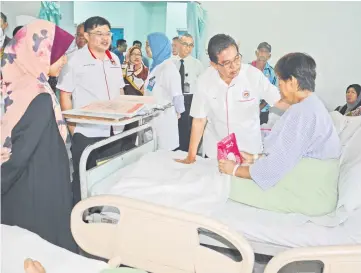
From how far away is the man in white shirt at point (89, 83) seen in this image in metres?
2.65

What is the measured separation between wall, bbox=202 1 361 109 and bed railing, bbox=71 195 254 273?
2891 mm

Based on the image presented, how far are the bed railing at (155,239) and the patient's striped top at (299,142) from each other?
601 mm

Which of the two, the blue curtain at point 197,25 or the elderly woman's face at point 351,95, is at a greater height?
the blue curtain at point 197,25

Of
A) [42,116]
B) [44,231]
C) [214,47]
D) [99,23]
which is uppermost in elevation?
[99,23]

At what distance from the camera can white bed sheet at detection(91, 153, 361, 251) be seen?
162 cm

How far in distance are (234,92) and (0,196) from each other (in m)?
1.49

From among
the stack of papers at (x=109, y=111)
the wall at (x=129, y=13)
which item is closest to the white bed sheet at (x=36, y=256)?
the stack of papers at (x=109, y=111)

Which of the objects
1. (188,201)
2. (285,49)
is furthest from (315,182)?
(285,49)

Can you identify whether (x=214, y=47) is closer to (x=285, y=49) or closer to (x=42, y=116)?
(x=42, y=116)

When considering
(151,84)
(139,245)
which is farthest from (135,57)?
(139,245)

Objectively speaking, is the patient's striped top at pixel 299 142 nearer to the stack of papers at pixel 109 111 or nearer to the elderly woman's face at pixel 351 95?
the stack of papers at pixel 109 111

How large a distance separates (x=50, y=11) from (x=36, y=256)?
11.8ft

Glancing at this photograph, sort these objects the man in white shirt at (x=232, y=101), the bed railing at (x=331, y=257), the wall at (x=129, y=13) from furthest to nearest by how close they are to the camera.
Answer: the wall at (x=129, y=13) < the man in white shirt at (x=232, y=101) < the bed railing at (x=331, y=257)

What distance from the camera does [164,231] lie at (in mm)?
1392
